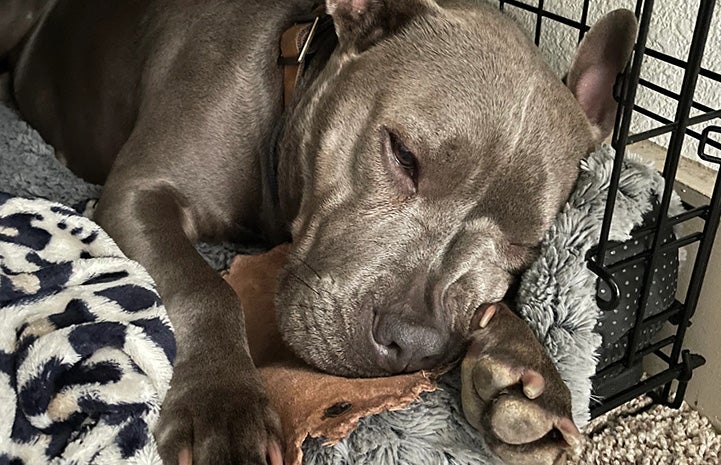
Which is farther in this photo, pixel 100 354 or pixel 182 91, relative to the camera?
pixel 182 91

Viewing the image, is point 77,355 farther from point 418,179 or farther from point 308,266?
point 418,179

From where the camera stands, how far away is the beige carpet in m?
1.79

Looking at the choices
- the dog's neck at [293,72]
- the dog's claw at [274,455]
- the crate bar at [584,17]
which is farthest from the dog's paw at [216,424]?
the crate bar at [584,17]

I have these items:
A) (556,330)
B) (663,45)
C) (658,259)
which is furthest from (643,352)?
(663,45)

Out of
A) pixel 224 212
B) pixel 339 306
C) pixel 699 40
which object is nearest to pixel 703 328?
pixel 699 40

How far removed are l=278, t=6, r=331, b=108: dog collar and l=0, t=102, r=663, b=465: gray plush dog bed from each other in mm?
684

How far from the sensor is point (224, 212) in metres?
1.98

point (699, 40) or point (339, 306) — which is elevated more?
point (699, 40)

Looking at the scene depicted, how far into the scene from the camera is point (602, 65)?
1.85 metres

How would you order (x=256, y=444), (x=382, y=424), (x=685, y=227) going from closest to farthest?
(x=256, y=444) → (x=382, y=424) → (x=685, y=227)

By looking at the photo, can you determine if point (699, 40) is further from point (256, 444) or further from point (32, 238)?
point (32, 238)

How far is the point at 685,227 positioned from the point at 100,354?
4.53 ft

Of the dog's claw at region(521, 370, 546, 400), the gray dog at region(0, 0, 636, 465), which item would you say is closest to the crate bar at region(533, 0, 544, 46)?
the gray dog at region(0, 0, 636, 465)

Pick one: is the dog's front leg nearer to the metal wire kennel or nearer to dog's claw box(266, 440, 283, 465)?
dog's claw box(266, 440, 283, 465)
